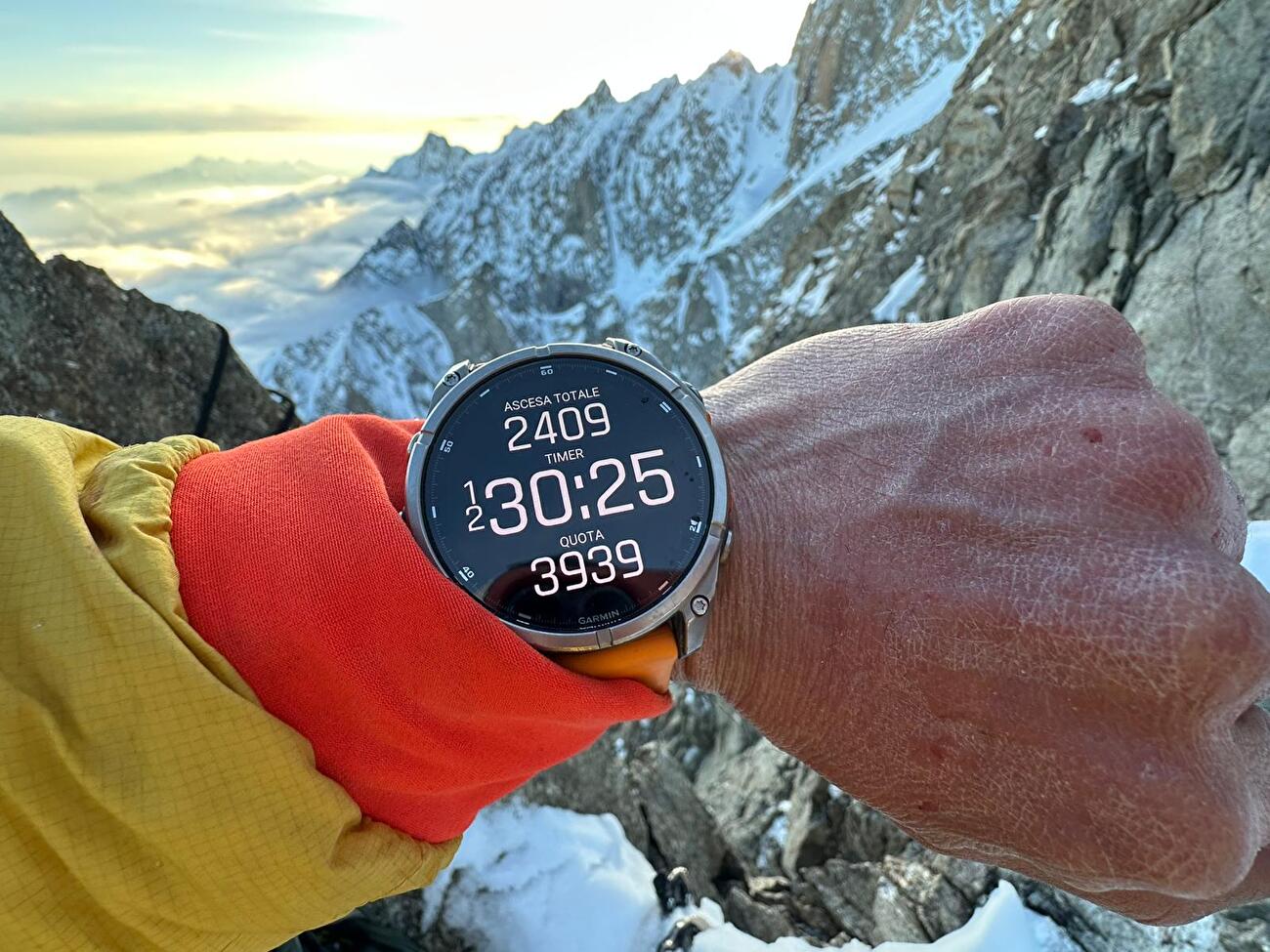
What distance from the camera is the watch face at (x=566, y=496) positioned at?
5.14 ft

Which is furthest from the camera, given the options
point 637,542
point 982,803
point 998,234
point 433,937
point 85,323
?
point 998,234

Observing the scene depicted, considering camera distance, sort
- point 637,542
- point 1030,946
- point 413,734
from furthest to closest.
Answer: point 1030,946 < point 637,542 < point 413,734

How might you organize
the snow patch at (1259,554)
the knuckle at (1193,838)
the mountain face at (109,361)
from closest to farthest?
the knuckle at (1193,838), the snow patch at (1259,554), the mountain face at (109,361)

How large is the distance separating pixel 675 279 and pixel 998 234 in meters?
131

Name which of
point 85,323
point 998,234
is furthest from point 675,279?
point 85,323

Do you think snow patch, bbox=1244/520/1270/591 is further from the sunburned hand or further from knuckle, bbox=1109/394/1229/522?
knuckle, bbox=1109/394/1229/522

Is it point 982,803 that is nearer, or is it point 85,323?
point 982,803

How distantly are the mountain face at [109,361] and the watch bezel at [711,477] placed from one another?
2.04 metres

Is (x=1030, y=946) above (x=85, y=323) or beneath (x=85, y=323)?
beneath

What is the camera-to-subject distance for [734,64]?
17938 cm

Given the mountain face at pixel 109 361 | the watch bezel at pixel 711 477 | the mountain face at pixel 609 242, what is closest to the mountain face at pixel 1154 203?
the watch bezel at pixel 711 477

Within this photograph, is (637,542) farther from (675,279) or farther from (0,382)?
(675,279)

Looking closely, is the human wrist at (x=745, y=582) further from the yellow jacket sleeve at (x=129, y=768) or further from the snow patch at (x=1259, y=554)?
the snow patch at (x=1259, y=554)

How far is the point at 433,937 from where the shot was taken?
306 cm
